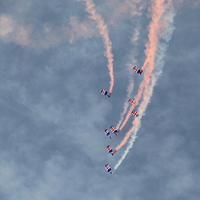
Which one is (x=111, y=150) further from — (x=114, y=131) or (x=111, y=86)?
(x=111, y=86)

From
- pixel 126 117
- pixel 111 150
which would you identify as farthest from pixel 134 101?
pixel 111 150

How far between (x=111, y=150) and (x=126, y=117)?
12383 mm

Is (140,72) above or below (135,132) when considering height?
above

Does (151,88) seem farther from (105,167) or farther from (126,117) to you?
(105,167)

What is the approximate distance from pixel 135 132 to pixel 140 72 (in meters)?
17.2

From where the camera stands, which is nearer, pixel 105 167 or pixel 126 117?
pixel 126 117

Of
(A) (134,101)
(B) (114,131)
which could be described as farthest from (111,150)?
(A) (134,101)

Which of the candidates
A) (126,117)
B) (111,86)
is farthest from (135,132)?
(111,86)

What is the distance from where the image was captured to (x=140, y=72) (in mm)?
125250

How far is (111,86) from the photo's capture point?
127m

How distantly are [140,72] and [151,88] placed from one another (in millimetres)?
7134

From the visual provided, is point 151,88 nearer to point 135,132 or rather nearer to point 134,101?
point 134,101

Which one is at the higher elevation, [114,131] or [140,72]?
[140,72]

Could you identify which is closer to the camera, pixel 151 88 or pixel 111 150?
pixel 151 88
